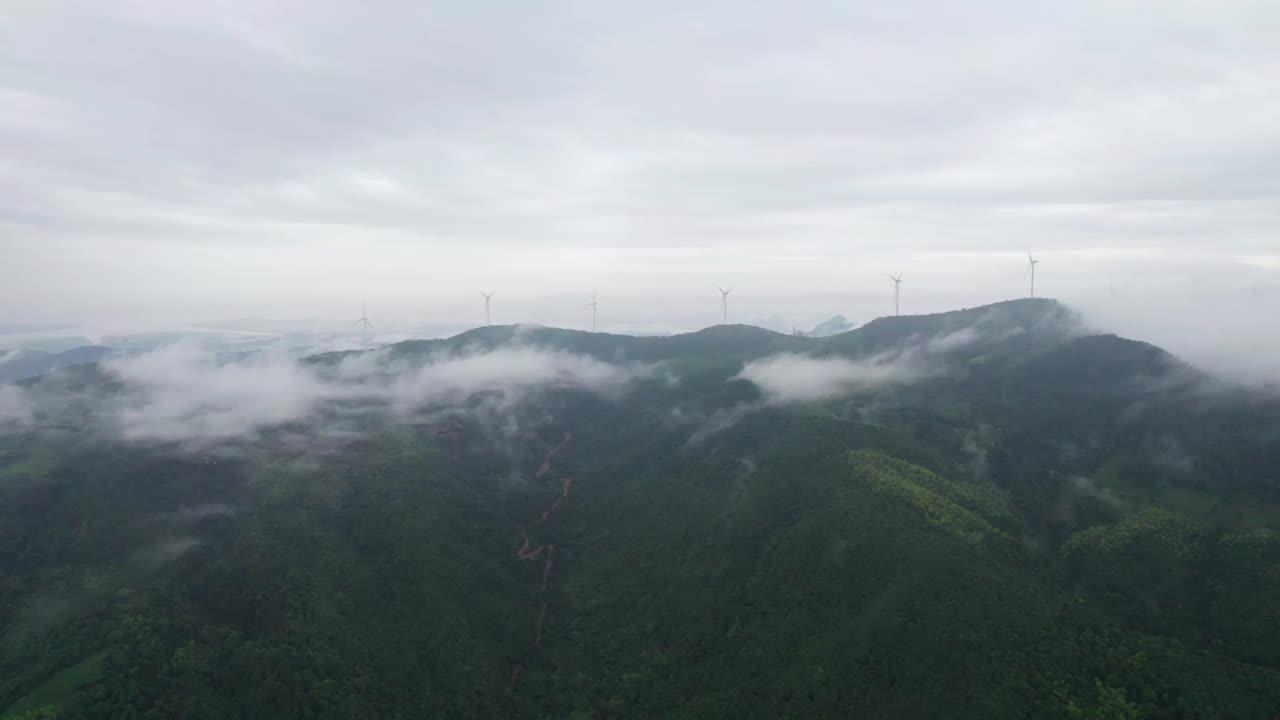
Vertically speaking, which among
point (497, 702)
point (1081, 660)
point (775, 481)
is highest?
point (775, 481)

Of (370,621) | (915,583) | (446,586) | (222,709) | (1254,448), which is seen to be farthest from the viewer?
(1254,448)

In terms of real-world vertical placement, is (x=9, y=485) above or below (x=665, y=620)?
above

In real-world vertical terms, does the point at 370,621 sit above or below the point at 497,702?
above

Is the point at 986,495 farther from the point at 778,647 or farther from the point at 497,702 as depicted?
the point at 497,702

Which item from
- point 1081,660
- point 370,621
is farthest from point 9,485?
point 1081,660

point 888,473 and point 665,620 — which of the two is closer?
point 665,620

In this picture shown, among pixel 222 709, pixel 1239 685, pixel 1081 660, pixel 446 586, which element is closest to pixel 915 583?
pixel 1081 660

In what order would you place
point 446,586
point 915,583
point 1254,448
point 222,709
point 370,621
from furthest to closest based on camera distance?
point 1254,448 → point 446,586 → point 370,621 → point 915,583 → point 222,709

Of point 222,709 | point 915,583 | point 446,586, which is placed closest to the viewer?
point 222,709

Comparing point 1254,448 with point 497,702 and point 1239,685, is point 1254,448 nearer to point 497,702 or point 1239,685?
point 1239,685
